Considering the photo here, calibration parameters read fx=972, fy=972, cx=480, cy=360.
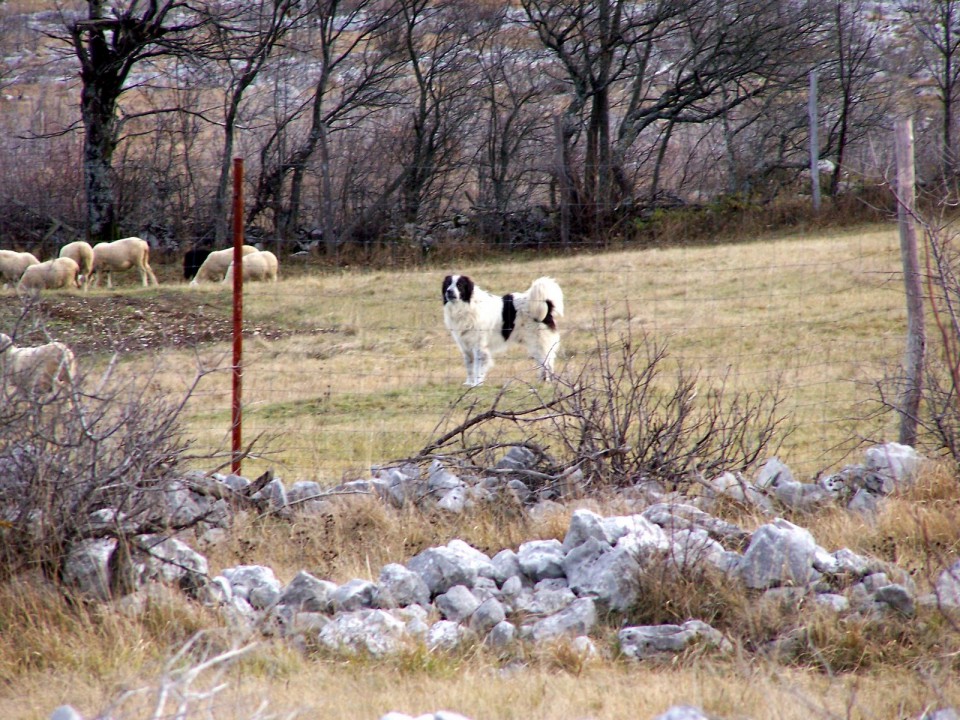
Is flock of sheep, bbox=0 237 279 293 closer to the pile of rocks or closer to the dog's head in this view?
the dog's head

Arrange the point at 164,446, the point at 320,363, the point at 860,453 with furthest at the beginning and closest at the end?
the point at 320,363
the point at 860,453
the point at 164,446

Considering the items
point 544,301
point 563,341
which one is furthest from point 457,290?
point 563,341

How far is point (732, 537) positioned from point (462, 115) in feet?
74.0

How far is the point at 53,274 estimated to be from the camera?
17.7 m

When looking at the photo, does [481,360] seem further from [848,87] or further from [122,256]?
[848,87]

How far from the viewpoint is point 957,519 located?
4.55 m

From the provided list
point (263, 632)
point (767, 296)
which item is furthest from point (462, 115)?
point (263, 632)

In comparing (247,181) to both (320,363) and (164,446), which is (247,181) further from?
(164,446)

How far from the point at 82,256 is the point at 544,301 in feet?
39.0

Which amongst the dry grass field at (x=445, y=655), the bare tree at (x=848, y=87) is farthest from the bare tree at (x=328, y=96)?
the dry grass field at (x=445, y=655)

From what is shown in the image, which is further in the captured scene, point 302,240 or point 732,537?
point 302,240

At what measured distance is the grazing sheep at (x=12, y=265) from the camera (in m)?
18.5

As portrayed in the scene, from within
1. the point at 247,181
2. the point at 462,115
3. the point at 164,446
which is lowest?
the point at 164,446

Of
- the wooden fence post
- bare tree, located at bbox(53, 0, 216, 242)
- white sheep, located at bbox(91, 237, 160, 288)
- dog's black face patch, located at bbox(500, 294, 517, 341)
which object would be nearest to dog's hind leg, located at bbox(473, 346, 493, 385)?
dog's black face patch, located at bbox(500, 294, 517, 341)
